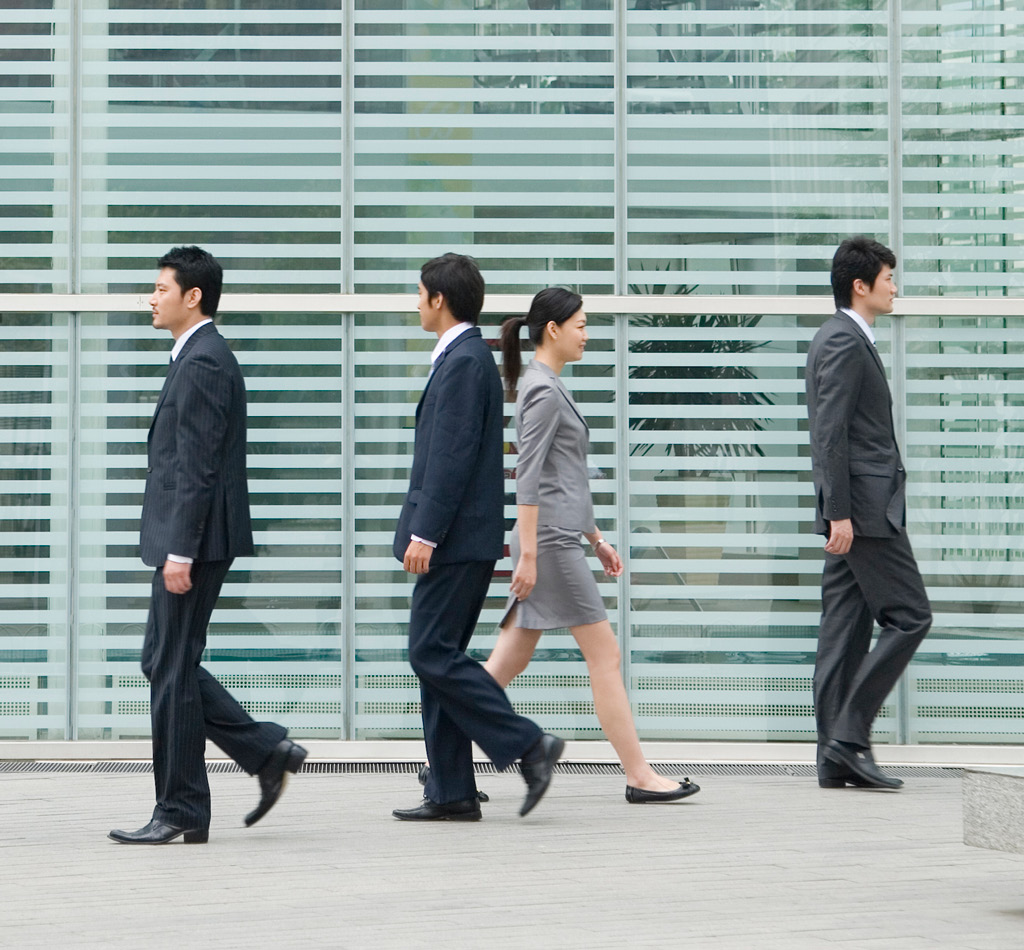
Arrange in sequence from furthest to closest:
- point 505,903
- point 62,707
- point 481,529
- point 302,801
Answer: point 62,707
point 302,801
point 481,529
point 505,903

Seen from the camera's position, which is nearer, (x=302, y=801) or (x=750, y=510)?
(x=302, y=801)

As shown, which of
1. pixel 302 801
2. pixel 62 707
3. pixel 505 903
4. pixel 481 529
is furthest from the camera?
pixel 62 707

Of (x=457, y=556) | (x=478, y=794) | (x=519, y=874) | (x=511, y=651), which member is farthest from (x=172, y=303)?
(x=519, y=874)

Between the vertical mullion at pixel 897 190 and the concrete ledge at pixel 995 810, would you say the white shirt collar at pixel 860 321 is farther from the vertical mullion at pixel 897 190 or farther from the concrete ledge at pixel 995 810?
the concrete ledge at pixel 995 810

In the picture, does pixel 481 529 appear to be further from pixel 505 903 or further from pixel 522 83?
pixel 522 83

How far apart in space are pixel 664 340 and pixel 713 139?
104 cm

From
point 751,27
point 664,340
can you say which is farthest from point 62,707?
point 751,27

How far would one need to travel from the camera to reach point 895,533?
6.60 metres

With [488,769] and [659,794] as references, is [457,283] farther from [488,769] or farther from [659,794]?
[488,769]

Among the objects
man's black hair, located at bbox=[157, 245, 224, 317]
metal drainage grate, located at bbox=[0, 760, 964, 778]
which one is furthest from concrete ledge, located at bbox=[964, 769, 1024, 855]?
man's black hair, located at bbox=[157, 245, 224, 317]

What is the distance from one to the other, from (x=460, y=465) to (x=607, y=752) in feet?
7.57

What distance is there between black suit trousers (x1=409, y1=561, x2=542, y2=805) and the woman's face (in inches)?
40.9

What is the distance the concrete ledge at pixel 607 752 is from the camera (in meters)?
7.50

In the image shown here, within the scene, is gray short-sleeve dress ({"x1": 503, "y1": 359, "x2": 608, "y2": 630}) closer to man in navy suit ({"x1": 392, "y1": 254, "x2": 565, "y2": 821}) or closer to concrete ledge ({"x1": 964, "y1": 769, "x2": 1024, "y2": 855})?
man in navy suit ({"x1": 392, "y1": 254, "x2": 565, "y2": 821})
